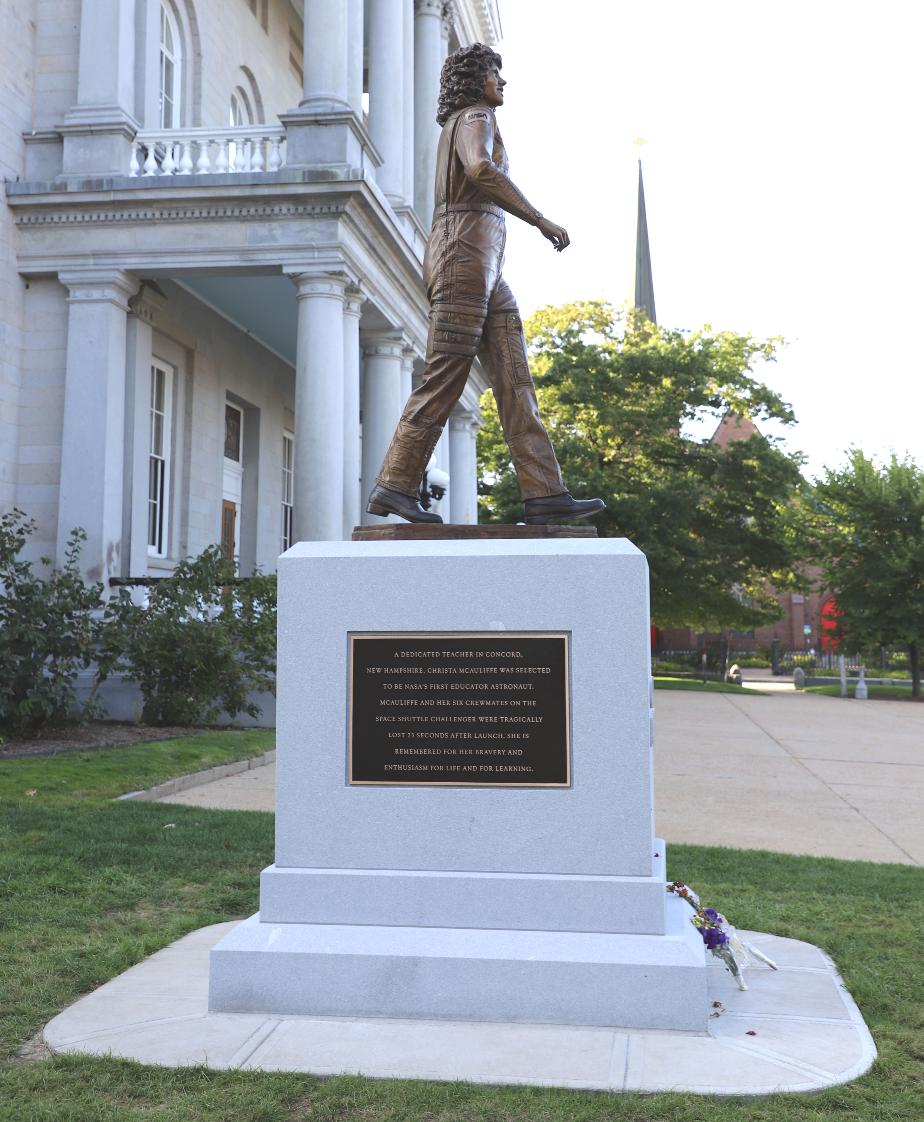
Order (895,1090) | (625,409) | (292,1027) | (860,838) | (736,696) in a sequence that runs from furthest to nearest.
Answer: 1. (625,409)
2. (736,696)
3. (860,838)
4. (292,1027)
5. (895,1090)

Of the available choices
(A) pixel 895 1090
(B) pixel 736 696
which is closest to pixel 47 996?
(A) pixel 895 1090

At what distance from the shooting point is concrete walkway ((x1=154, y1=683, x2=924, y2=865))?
912 cm

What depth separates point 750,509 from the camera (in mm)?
35312

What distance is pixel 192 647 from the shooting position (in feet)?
45.7

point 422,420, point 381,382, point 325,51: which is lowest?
point 422,420

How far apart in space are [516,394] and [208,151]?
12845 mm

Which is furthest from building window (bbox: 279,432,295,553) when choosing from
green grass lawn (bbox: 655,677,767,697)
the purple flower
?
the purple flower

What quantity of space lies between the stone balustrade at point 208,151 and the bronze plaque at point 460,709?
12921 millimetres

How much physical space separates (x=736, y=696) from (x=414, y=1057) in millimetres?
26059

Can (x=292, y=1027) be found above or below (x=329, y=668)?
below

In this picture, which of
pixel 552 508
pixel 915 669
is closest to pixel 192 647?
pixel 552 508

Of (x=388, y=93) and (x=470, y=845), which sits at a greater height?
(x=388, y=93)

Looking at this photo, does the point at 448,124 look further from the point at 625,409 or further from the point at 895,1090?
the point at 625,409

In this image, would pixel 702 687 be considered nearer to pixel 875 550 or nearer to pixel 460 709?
pixel 875 550
